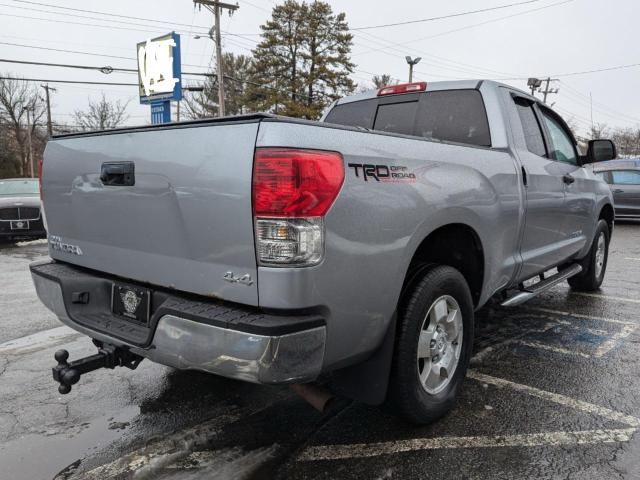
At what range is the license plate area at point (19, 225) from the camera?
10.8 meters

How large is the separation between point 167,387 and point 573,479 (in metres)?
2.50

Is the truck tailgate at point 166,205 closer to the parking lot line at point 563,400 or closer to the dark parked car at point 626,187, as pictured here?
the parking lot line at point 563,400

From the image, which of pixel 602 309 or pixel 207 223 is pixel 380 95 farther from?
pixel 602 309

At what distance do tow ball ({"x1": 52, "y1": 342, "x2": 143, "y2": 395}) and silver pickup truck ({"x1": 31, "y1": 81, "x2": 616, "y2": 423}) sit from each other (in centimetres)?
1

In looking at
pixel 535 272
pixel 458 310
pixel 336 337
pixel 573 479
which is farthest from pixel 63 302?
pixel 535 272

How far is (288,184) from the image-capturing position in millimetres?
1952

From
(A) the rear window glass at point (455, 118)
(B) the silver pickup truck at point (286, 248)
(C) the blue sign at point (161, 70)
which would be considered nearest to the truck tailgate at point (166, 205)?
(B) the silver pickup truck at point (286, 248)

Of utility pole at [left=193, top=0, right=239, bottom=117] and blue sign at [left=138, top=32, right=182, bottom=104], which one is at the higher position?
utility pole at [left=193, top=0, right=239, bottom=117]

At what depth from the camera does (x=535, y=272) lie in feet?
13.3

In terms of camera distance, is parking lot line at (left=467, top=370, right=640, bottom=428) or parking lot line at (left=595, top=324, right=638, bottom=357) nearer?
parking lot line at (left=467, top=370, right=640, bottom=428)

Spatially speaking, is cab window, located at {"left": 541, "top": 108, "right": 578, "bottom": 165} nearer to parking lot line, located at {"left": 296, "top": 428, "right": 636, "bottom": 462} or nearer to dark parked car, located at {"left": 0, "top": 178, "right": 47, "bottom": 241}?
parking lot line, located at {"left": 296, "top": 428, "right": 636, "bottom": 462}

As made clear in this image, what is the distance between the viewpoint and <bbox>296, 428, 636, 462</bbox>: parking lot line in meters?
2.59

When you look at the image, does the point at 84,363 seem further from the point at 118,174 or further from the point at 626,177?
the point at 626,177

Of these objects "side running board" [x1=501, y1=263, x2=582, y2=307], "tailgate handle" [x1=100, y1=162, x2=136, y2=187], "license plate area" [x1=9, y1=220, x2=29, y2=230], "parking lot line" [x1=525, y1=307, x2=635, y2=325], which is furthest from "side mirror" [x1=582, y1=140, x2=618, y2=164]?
"license plate area" [x1=9, y1=220, x2=29, y2=230]
